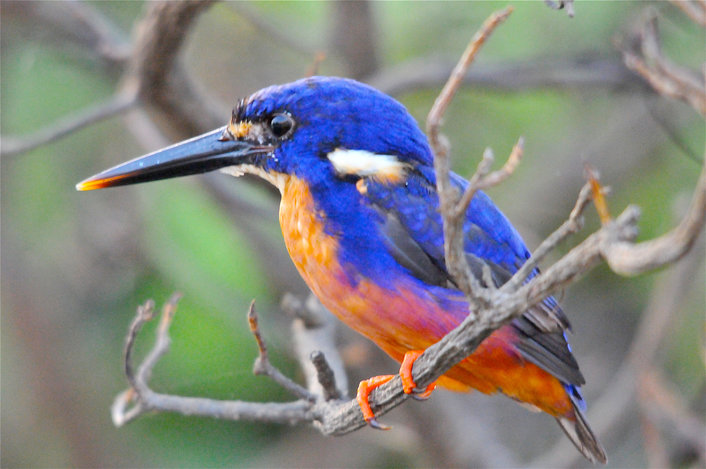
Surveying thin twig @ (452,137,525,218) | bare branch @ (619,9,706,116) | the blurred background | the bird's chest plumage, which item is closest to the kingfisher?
the bird's chest plumage

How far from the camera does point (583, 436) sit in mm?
2395

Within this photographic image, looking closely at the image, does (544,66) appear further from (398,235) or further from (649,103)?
(398,235)

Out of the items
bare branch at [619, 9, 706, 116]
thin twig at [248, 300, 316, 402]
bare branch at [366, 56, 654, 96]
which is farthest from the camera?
bare branch at [366, 56, 654, 96]

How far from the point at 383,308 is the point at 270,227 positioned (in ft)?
8.26

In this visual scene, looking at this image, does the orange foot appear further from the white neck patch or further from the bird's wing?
the white neck patch

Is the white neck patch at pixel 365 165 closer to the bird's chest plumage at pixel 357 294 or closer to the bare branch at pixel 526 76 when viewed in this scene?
the bird's chest plumage at pixel 357 294

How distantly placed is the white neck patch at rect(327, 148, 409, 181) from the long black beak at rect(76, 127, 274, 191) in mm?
174

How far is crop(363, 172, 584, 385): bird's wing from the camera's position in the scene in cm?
208

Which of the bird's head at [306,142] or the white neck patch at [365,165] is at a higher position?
the bird's head at [306,142]

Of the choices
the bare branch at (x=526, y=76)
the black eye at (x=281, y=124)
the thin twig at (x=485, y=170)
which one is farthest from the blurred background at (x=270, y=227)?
the thin twig at (x=485, y=170)

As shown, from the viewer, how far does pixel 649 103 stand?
12.5ft

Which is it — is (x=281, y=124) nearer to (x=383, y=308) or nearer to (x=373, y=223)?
(x=373, y=223)

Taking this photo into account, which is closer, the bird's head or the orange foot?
the orange foot

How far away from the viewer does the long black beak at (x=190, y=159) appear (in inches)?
87.5
